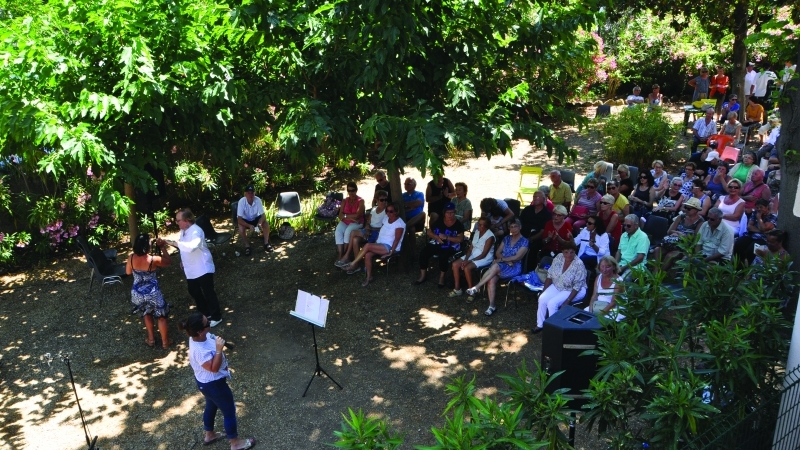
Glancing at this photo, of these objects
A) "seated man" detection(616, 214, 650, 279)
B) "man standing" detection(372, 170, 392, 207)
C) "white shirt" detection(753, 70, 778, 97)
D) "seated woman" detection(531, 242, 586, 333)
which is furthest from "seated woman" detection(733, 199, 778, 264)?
"white shirt" detection(753, 70, 778, 97)

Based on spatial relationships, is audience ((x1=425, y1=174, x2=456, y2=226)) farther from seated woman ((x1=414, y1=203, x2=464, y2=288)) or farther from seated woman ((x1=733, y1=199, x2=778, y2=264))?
seated woman ((x1=733, y1=199, x2=778, y2=264))

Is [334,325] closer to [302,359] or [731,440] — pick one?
[302,359]

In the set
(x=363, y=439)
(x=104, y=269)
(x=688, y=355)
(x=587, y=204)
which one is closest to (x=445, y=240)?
(x=587, y=204)

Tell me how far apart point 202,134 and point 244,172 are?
4.51 m

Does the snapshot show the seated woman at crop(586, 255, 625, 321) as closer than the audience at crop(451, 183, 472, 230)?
Yes

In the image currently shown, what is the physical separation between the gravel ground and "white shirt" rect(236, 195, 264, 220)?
663 mm

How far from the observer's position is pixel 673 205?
1019cm

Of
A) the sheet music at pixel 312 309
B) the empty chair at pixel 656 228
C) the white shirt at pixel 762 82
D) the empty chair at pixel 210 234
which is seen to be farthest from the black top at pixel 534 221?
the white shirt at pixel 762 82

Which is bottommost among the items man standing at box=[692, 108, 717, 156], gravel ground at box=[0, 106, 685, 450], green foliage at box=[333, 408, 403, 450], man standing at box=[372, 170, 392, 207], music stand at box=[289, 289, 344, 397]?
gravel ground at box=[0, 106, 685, 450]

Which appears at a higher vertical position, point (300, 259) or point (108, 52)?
point (108, 52)

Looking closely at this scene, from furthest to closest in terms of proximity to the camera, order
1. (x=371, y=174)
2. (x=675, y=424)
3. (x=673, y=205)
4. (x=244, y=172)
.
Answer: (x=371, y=174), (x=244, y=172), (x=673, y=205), (x=675, y=424)

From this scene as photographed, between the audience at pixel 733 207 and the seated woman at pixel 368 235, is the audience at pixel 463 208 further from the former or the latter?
the audience at pixel 733 207

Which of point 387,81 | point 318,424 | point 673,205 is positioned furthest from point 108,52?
point 673,205

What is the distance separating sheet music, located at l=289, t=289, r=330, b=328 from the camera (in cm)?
713
